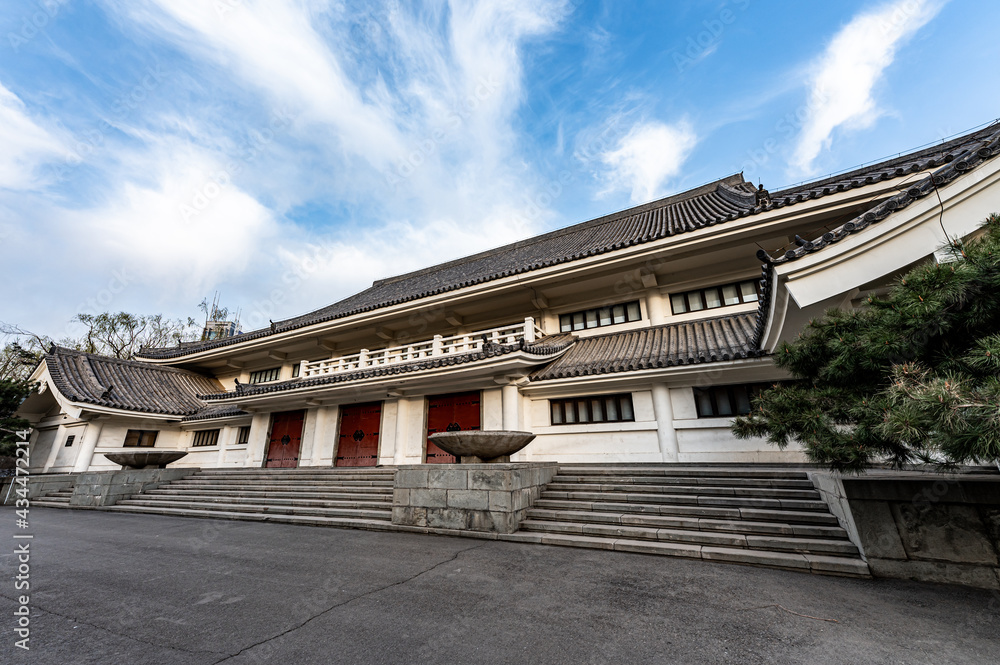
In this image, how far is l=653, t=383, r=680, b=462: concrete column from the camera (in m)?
8.99

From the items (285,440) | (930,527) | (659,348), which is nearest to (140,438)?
(285,440)

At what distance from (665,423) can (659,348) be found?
186 cm

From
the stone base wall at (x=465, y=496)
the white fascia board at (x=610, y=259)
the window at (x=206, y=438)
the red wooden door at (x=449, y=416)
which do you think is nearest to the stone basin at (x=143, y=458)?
the window at (x=206, y=438)

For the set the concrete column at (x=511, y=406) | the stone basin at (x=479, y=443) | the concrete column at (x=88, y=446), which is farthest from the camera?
the concrete column at (x=88, y=446)

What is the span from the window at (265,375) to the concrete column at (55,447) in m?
6.38

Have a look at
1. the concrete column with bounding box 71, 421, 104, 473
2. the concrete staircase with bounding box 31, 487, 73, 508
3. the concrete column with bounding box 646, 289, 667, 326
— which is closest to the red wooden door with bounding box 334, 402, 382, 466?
the concrete staircase with bounding box 31, 487, 73, 508

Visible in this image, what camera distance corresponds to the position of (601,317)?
12.1 metres

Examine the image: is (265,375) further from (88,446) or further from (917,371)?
(917,371)

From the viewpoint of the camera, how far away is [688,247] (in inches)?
385

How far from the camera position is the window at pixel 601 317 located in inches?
461

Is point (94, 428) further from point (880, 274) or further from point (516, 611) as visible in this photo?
point (880, 274)

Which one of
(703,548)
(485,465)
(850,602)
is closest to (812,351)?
(850,602)

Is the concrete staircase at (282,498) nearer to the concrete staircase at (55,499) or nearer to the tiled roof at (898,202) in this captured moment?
the concrete staircase at (55,499)

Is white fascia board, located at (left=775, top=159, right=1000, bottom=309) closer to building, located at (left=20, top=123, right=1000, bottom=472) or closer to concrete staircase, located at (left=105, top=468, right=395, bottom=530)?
building, located at (left=20, top=123, right=1000, bottom=472)
